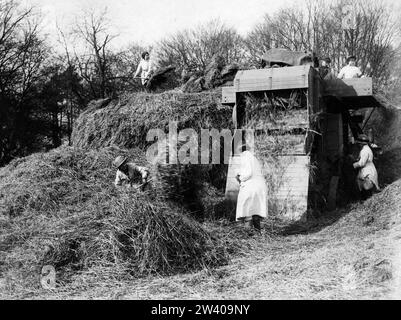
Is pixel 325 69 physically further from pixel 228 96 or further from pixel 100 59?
pixel 100 59

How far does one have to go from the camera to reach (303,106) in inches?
373

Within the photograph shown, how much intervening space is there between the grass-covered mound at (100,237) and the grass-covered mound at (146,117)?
321cm

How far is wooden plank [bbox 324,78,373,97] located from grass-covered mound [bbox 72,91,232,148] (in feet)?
7.67

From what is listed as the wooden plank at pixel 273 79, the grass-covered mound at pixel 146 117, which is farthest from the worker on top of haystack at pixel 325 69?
the grass-covered mound at pixel 146 117

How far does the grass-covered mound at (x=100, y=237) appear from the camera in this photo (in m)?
5.57

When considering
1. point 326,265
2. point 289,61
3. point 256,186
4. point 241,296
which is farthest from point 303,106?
point 241,296

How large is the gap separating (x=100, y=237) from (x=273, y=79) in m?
5.14

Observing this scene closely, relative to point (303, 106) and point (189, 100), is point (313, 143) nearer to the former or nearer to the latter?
point (303, 106)

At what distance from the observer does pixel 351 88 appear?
10.4 m

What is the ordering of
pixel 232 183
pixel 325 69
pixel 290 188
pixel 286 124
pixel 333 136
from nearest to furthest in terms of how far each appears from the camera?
pixel 290 188 < pixel 286 124 < pixel 232 183 < pixel 333 136 < pixel 325 69

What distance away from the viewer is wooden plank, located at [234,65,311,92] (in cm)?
921

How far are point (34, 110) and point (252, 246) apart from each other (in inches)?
731

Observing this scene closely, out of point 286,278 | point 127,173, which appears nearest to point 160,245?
point 286,278

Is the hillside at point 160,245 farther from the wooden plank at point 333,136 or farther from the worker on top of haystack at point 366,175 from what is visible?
the wooden plank at point 333,136
